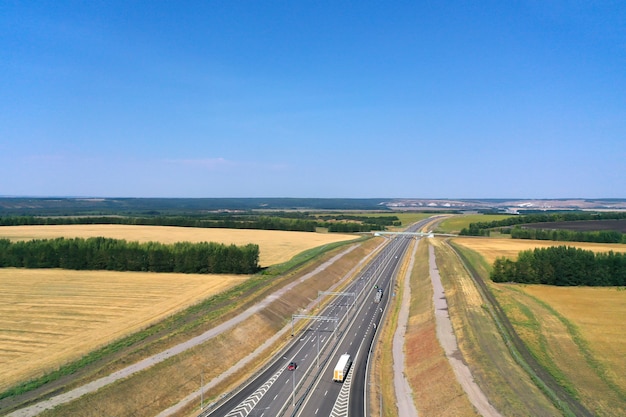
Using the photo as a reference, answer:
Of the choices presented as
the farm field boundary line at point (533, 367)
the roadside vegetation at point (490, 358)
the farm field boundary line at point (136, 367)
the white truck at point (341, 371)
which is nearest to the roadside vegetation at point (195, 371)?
the farm field boundary line at point (136, 367)

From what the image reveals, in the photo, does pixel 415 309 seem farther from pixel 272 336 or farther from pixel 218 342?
pixel 218 342

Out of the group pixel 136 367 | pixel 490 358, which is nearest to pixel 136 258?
pixel 136 367

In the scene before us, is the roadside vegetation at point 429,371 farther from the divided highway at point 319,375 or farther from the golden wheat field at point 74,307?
the golden wheat field at point 74,307

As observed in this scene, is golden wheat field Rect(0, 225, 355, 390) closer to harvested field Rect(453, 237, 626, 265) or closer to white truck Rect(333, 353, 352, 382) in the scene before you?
white truck Rect(333, 353, 352, 382)

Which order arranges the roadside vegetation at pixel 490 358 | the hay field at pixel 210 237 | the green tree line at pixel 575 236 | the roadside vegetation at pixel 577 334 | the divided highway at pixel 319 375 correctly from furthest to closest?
1. the green tree line at pixel 575 236
2. the hay field at pixel 210 237
3. the roadside vegetation at pixel 577 334
4. the divided highway at pixel 319 375
5. the roadside vegetation at pixel 490 358

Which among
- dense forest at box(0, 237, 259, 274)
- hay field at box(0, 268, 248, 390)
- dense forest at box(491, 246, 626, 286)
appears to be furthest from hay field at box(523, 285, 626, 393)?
dense forest at box(0, 237, 259, 274)

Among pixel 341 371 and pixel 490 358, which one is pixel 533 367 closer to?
pixel 490 358
